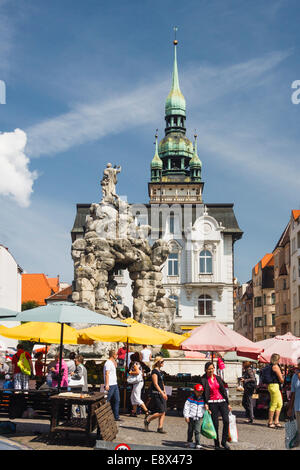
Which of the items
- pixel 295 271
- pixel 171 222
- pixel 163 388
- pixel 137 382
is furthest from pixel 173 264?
pixel 163 388

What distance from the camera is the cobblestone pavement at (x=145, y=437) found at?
1088 centimetres

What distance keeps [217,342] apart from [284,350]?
9.83 ft

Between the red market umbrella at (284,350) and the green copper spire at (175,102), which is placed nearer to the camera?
the red market umbrella at (284,350)

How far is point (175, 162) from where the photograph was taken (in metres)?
122

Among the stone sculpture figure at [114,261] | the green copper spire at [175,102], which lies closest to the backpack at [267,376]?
the stone sculpture figure at [114,261]

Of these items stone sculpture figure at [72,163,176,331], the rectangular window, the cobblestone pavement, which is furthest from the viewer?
the rectangular window

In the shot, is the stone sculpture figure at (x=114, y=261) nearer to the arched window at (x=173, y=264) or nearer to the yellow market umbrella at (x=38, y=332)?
the yellow market umbrella at (x=38, y=332)

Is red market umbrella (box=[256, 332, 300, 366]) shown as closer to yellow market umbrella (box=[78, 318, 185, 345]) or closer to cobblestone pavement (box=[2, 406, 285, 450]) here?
cobblestone pavement (box=[2, 406, 285, 450])

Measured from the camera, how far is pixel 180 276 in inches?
2672

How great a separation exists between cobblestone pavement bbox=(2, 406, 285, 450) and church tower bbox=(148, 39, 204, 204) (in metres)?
100

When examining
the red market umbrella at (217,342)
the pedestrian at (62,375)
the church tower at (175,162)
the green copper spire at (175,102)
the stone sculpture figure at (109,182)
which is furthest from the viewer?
the church tower at (175,162)

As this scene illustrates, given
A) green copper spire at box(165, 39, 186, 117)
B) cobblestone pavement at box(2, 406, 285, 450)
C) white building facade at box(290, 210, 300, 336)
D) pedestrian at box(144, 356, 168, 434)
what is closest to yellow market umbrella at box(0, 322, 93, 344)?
cobblestone pavement at box(2, 406, 285, 450)

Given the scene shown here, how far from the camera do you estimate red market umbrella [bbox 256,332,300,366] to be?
1677 centimetres

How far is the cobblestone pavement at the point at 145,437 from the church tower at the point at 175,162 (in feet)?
329
